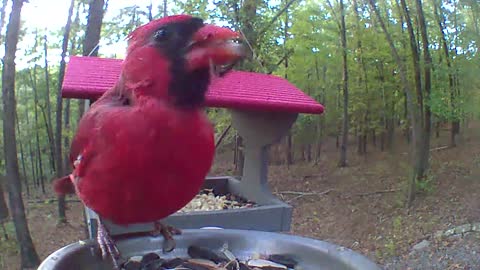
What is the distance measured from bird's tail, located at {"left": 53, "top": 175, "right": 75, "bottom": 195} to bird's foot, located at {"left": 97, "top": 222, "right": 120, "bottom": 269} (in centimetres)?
18

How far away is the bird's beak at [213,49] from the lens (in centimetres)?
101

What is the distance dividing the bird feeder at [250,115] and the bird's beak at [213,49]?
1103mm

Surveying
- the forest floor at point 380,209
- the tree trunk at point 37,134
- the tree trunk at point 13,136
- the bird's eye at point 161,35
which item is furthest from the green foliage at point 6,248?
the bird's eye at point 161,35

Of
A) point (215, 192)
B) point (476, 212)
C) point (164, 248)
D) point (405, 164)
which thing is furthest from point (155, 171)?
point (405, 164)

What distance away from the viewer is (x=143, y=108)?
1.01 meters

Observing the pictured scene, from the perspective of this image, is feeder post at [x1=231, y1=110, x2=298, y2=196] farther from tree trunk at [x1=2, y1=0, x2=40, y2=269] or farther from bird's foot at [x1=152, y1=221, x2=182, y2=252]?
tree trunk at [x1=2, y1=0, x2=40, y2=269]

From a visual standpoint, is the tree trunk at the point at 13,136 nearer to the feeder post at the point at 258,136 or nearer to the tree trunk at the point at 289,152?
the feeder post at the point at 258,136

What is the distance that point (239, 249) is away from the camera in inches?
59.8

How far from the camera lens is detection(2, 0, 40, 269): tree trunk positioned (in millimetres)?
6590

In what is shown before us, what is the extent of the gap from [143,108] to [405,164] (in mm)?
10834

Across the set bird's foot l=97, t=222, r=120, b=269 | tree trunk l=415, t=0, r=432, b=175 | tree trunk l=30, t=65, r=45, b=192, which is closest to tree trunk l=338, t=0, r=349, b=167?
tree trunk l=415, t=0, r=432, b=175

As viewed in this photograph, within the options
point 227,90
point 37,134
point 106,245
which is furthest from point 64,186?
point 37,134

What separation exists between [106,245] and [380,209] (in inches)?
314

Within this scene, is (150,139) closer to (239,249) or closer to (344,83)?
(239,249)
